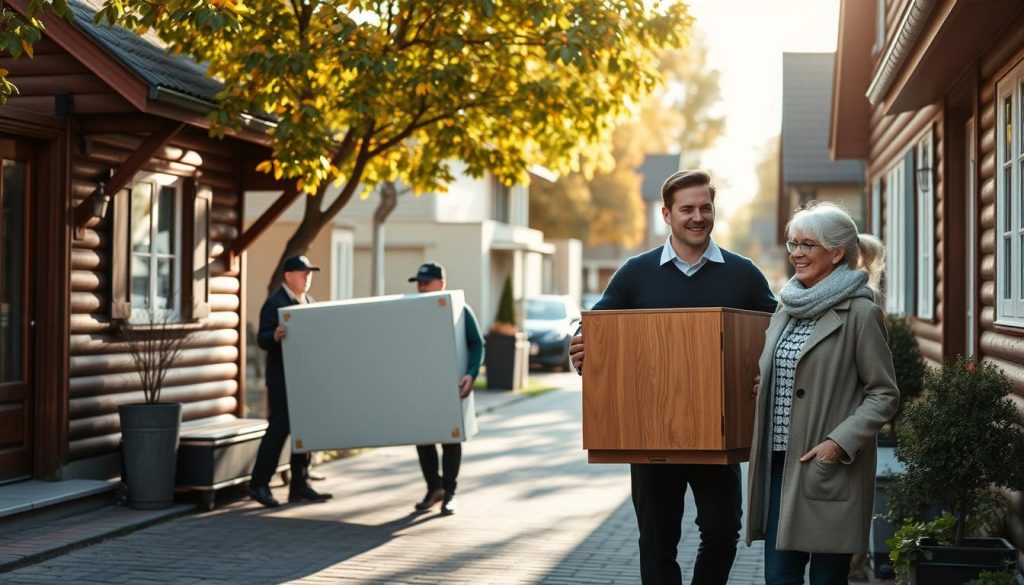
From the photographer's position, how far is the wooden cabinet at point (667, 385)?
16.7 feet

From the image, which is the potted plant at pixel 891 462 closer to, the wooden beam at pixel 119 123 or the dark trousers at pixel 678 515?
Result: the dark trousers at pixel 678 515

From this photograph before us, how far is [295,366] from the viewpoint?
32.7 feet

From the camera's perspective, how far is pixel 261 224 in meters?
12.5

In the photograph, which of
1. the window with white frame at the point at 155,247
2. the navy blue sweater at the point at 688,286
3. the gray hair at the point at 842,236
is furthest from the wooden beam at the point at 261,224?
the gray hair at the point at 842,236

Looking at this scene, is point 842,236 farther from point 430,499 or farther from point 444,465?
point 430,499

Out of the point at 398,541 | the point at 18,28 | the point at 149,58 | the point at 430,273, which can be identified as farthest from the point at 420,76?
the point at 18,28

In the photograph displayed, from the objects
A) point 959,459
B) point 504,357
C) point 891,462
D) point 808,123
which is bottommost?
point 504,357

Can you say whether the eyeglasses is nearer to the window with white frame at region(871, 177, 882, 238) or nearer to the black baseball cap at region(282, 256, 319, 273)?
the black baseball cap at region(282, 256, 319, 273)

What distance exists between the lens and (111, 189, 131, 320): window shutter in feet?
34.6

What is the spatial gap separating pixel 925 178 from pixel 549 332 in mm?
19773

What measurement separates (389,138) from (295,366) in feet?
12.2

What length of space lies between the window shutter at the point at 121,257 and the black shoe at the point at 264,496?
165 cm

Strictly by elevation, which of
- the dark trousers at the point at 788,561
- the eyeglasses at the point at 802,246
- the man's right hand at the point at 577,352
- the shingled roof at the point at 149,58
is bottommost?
the dark trousers at the point at 788,561

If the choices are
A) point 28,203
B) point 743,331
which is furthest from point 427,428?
point 743,331
